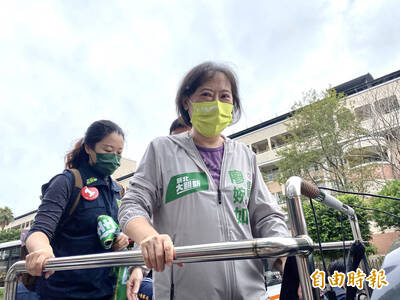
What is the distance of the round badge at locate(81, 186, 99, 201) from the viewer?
179 cm

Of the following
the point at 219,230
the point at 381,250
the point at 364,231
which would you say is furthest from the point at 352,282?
the point at 381,250

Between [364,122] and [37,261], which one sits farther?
[364,122]

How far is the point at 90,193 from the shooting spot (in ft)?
5.98

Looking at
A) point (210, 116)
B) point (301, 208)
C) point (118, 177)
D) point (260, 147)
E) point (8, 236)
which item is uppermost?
point (118, 177)

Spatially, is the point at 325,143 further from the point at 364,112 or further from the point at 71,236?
the point at 71,236

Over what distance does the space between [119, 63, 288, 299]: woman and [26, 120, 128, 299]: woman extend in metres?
0.58

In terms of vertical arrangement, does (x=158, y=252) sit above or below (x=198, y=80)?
below

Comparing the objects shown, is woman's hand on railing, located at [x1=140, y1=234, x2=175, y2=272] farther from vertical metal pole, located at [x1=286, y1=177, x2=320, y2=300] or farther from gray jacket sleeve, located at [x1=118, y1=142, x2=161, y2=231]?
vertical metal pole, located at [x1=286, y1=177, x2=320, y2=300]

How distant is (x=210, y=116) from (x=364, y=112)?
15.4 meters

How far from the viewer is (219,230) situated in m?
1.17

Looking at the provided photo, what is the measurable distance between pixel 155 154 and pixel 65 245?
2.60ft

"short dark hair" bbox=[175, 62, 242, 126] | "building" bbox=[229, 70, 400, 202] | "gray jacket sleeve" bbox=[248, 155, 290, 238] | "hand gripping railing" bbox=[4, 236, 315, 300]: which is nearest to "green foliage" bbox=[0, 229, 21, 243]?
"building" bbox=[229, 70, 400, 202]

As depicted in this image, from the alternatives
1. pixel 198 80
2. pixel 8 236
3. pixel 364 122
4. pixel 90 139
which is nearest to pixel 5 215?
pixel 8 236

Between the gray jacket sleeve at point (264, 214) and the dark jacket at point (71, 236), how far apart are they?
35.7 inches
